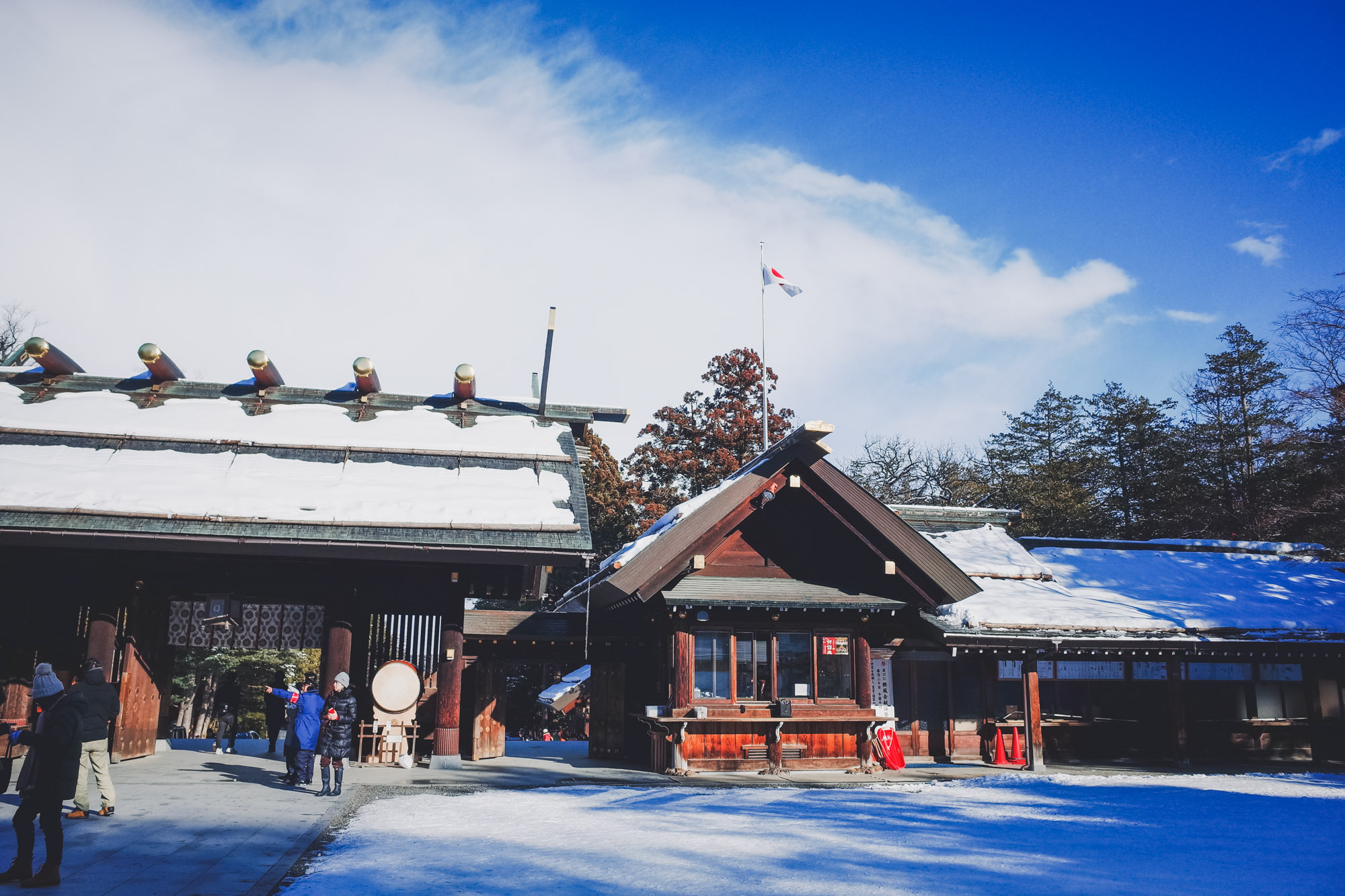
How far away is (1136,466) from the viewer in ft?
144

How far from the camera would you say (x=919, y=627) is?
54.9 feet

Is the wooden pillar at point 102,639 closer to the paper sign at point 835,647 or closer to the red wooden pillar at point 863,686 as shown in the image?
the paper sign at point 835,647

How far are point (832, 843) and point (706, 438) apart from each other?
27623mm

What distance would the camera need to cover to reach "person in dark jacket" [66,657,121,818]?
9.14 m

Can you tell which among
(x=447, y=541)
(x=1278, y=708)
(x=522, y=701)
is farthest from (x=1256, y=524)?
(x=447, y=541)

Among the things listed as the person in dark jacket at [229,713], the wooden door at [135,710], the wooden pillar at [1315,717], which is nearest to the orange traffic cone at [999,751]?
the wooden pillar at [1315,717]

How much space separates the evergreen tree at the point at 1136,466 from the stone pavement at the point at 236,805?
93.4 ft

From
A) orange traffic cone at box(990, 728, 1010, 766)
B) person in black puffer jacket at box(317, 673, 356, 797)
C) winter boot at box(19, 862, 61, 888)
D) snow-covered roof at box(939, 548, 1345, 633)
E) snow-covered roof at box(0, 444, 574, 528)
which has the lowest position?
orange traffic cone at box(990, 728, 1010, 766)

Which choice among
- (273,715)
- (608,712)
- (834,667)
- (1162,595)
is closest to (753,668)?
(834,667)

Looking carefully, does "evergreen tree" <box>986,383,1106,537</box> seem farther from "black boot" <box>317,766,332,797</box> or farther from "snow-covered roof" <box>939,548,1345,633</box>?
"black boot" <box>317,766,332,797</box>

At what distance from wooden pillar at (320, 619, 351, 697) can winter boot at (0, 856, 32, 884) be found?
24.4 ft

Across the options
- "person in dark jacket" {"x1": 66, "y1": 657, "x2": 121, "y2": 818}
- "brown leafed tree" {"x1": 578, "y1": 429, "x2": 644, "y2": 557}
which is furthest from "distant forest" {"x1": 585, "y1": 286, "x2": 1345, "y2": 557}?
"person in dark jacket" {"x1": 66, "y1": 657, "x2": 121, "y2": 818}

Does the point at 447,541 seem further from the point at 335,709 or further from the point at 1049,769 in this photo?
the point at 1049,769

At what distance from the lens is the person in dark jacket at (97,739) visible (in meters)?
9.14
